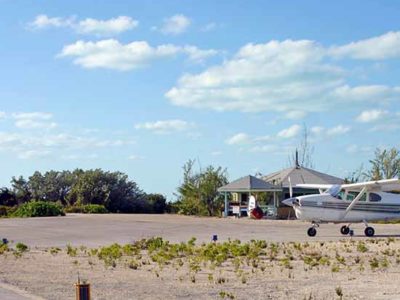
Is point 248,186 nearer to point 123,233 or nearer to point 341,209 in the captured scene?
point 123,233

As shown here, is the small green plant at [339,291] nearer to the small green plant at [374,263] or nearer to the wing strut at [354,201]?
the small green plant at [374,263]

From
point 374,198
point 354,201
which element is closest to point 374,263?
point 354,201

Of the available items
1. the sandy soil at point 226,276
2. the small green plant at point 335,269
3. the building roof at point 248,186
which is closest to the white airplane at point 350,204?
the sandy soil at point 226,276

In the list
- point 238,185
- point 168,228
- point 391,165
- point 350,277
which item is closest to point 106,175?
point 238,185

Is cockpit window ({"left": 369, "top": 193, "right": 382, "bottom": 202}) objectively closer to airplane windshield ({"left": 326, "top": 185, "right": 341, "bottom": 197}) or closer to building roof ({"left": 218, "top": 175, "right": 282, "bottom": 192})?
airplane windshield ({"left": 326, "top": 185, "right": 341, "bottom": 197})

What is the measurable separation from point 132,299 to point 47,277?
395 centimetres

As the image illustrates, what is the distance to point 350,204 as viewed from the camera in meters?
31.6

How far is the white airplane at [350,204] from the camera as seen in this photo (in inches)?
1233

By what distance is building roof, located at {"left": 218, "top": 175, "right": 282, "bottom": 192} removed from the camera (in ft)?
172

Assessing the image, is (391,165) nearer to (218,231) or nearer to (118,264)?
(218,231)

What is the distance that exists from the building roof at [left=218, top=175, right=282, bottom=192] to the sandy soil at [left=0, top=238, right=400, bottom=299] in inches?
1178

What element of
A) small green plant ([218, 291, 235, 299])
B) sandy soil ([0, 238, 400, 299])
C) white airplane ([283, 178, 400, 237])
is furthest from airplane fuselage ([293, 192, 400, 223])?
small green plant ([218, 291, 235, 299])

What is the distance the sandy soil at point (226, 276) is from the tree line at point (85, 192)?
4361cm

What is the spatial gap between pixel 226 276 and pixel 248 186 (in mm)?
36495
